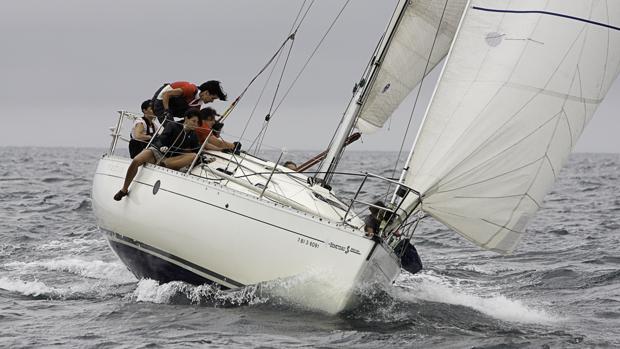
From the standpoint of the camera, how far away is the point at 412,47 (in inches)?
451

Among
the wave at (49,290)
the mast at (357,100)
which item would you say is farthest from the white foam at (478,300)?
the wave at (49,290)

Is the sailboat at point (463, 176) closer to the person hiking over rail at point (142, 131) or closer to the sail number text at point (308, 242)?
the sail number text at point (308, 242)

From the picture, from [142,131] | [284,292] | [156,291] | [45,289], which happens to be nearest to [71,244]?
Result: [142,131]

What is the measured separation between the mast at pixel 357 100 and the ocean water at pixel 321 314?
5.37ft

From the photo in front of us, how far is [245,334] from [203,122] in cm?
299

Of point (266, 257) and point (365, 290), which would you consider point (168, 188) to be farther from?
point (365, 290)

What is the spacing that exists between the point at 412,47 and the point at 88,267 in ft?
15.3

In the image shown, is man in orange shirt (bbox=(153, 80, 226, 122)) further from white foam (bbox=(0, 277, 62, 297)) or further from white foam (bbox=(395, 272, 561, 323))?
white foam (bbox=(395, 272, 561, 323))

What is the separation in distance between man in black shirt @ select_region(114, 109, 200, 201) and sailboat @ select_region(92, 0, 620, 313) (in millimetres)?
433

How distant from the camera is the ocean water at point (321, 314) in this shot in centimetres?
813

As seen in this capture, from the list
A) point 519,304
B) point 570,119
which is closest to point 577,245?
point 519,304

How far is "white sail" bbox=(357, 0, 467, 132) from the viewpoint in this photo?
1127 centimetres

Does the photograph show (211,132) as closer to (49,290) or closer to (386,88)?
(49,290)

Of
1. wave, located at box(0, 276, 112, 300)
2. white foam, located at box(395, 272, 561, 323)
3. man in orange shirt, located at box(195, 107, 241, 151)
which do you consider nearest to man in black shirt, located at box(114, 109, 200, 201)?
man in orange shirt, located at box(195, 107, 241, 151)
